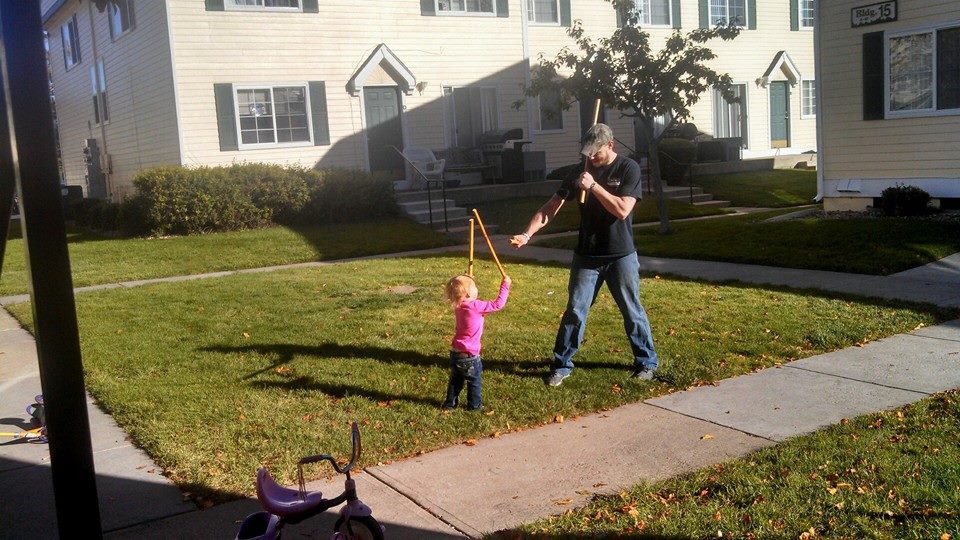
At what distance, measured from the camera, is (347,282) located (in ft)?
39.2

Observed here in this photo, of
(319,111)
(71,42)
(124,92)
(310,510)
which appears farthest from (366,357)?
(71,42)

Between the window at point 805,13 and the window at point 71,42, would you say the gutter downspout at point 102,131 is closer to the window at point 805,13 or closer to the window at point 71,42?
the window at point 71,42

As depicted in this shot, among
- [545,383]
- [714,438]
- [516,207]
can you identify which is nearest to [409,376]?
[545,383]

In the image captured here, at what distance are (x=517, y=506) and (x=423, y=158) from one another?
17.4 metres

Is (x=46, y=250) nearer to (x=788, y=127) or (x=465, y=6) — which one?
(x=465, y=6)

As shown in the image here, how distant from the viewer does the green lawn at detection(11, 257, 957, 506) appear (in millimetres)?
5820

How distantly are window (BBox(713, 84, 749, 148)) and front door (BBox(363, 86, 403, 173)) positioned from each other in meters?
11.0

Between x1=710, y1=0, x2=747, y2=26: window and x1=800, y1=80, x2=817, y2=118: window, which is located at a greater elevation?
x1=710, y1=0, x2=747, y2=26: window

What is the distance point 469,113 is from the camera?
2302 cm

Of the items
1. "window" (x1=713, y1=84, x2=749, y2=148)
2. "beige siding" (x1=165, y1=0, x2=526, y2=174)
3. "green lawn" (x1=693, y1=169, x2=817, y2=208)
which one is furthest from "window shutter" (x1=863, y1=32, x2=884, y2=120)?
"window" (x1=713, y1=84, x2=749, y2=148)

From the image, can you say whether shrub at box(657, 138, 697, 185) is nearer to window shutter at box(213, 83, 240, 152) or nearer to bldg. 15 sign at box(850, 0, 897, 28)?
bldg. 15 sign at box(850, 0, 897, 28)

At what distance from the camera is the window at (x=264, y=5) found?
1962 centimetres

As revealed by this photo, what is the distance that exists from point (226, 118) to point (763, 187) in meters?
12.9

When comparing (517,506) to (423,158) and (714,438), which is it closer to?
(714,438)
